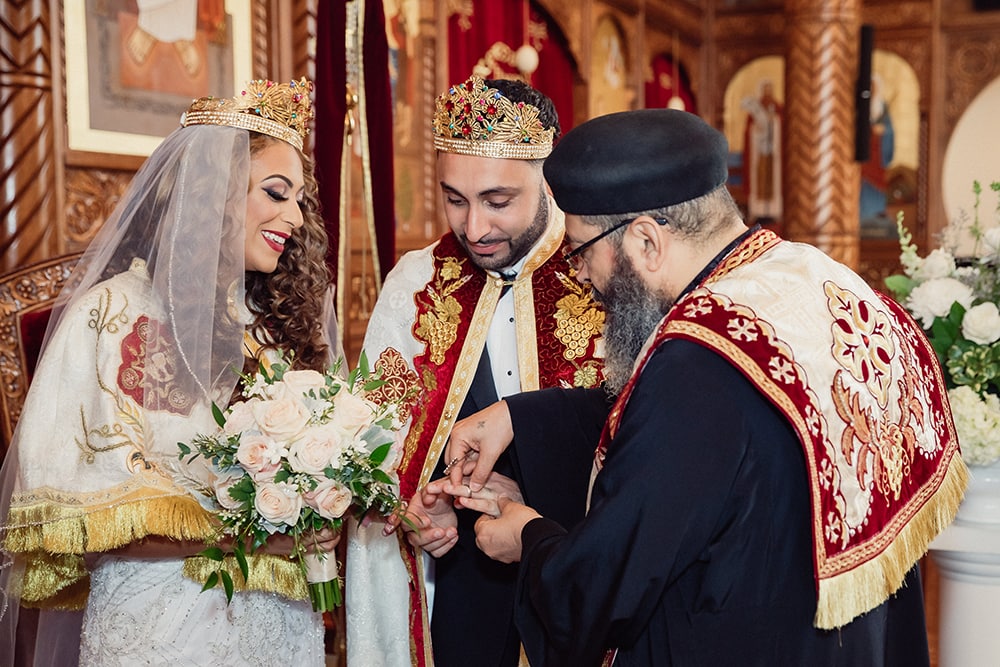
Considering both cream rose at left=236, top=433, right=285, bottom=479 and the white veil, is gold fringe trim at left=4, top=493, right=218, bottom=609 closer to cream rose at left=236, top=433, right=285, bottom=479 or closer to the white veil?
the white veil

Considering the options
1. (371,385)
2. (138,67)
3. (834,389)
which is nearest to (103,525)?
(371,385)

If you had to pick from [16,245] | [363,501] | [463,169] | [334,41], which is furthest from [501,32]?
[363,501]

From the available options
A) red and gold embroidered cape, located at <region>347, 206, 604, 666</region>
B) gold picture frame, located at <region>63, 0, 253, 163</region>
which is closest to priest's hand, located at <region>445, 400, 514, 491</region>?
red and gold embroidered cape, located at <region>347, 206, 604, 666</region>

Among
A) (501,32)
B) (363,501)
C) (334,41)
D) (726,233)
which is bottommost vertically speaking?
(363,501)

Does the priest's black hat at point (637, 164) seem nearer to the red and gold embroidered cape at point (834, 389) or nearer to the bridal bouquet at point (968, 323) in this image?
the red and gold embroidered cape at point (834, 389)

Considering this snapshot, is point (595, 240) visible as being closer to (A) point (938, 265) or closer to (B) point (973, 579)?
(A) point (938, 265)

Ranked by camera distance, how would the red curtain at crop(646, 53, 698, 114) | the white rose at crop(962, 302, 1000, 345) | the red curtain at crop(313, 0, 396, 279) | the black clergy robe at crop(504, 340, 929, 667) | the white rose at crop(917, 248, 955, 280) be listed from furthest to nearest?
the red curtain at crop(646, 53, 698, 114) → the red curtain at crop(313, 0, 396, 279) → the white rose at crop(917, 248, 955, 280) → the white rose at crop(962, 302, 1000, 345) → the black clergy robe at crop(504, 340, 929, 667)

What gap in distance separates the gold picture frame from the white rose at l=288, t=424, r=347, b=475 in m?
2.44

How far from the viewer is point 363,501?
7.34ft

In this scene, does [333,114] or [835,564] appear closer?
[835,564]

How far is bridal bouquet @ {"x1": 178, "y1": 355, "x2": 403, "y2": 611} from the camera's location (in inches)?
82.0

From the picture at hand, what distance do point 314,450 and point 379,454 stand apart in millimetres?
161

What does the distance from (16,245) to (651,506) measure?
2911mm

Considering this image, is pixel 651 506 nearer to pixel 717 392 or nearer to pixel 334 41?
pixel 717 392
